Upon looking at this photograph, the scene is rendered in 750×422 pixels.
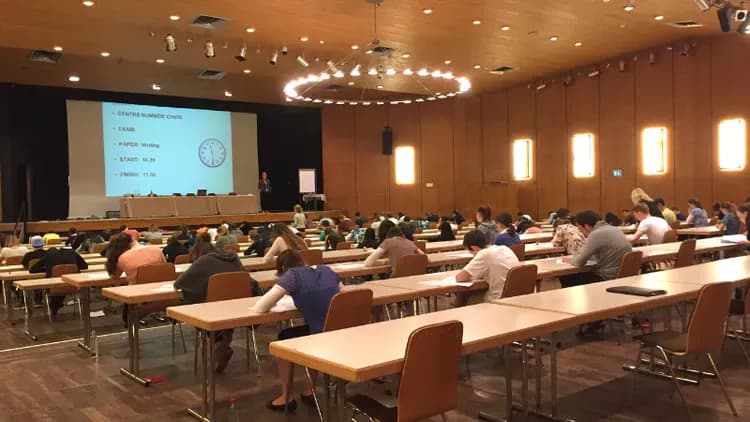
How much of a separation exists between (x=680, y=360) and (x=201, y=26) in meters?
9.88

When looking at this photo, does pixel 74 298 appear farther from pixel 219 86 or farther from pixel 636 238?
pixel 219 86

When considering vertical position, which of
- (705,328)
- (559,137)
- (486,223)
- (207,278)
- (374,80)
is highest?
(374,80)

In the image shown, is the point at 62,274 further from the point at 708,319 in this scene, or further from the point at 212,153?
the point at 212,153

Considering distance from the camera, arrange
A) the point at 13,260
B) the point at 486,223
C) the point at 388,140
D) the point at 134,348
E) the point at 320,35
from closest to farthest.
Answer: the point at 134,348 → the point at 486,223 → the point at 13,260 → the point at 320,35 → the point at 388,140

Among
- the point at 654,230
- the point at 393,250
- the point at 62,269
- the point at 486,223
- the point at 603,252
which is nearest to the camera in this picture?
the point at 603,252

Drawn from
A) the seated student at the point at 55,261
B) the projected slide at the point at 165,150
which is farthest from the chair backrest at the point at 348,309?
the projected slide at the point at 165,150

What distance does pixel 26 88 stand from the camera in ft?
62.3

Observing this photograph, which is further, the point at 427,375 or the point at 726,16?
the point at 726,16

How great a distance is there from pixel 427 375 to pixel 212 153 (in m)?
19.6

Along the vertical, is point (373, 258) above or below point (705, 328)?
A: above

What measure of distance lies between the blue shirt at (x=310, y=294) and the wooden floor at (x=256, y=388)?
74cm

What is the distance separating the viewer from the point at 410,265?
6797 mm

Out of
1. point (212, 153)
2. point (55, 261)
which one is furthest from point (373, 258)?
point (212, 153)

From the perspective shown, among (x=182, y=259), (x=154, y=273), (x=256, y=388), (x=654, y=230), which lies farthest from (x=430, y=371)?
(x=654, y=230)
